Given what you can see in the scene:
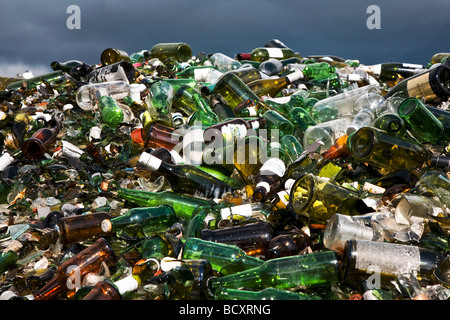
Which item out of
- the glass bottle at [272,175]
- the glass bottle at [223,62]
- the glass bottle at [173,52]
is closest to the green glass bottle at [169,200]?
the glass bottle at [272,175]

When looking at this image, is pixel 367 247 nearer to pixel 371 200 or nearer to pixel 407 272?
pixel 407 272

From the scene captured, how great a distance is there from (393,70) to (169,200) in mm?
2982

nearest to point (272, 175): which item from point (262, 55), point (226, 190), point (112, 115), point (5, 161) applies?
point (226, 190)

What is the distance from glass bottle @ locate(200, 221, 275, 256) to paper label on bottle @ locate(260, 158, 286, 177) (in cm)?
39

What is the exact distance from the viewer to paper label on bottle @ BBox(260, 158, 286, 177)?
2230mm

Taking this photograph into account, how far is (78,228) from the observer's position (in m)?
2.02

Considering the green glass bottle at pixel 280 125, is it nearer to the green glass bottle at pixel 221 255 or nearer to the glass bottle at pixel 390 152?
the glass bottle at pixel 390 152

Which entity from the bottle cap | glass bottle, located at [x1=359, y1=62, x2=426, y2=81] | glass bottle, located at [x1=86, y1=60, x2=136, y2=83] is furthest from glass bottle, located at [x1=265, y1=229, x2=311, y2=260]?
glass bottle, located at [x1=359, y1=62, x2=426, y2=81]

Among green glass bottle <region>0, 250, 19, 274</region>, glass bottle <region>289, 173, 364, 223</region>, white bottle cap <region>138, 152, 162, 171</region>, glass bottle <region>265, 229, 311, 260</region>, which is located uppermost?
white bottle cap <region>138, 152, 162, 171</region>

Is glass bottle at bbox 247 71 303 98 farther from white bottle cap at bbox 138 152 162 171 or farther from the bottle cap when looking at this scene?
the bottle cap

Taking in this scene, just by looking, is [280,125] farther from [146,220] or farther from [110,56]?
[110,56]

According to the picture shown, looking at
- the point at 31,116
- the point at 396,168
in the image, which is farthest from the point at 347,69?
the point at 31,116
